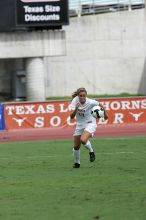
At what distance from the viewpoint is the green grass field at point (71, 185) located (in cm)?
920

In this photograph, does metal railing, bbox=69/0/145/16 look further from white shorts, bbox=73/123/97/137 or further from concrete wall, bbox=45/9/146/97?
white shorts, bbox=73/123/97/137

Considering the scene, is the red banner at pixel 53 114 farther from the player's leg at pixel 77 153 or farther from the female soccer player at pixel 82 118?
the player's leg at pixel 77 153

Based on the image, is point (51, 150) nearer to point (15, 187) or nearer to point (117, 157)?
point (117, 157)

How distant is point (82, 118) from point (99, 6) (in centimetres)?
2580

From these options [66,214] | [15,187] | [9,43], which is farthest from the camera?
[9,43]

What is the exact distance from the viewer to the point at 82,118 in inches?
582

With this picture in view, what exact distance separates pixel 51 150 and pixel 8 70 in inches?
773

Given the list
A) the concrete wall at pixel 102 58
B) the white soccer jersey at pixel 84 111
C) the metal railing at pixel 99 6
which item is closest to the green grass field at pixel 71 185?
the white soccer jersey at pixel 84 111

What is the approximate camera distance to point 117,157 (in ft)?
54.3

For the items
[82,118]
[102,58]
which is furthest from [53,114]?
[82,118]

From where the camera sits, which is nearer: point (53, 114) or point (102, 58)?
point (53, 114)

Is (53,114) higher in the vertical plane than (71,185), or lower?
lower

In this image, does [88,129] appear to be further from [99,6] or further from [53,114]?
[99,6]

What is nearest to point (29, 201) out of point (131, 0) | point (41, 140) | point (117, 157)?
point (117, 157)
